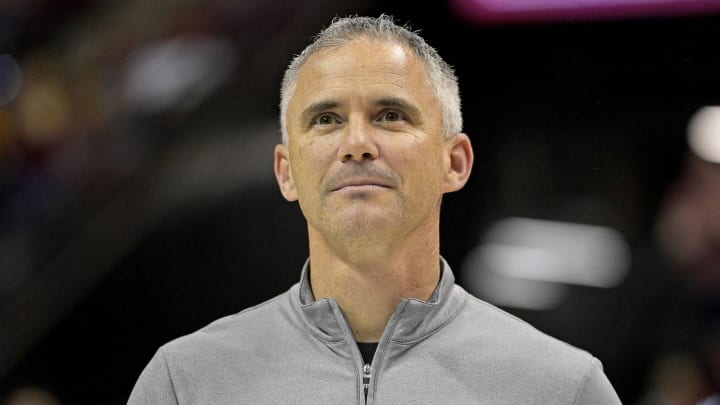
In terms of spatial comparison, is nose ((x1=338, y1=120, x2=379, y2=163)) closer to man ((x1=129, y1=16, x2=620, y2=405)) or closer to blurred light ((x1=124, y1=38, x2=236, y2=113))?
man ((x1=129, y1=16, x2=620, y2=405))

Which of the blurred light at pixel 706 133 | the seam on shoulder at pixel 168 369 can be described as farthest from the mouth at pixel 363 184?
the blurred light at pixel 706 133

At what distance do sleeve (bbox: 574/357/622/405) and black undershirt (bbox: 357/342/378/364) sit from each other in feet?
1.38

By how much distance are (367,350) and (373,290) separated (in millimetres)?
126

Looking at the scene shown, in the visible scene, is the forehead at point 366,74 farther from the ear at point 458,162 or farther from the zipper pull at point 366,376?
the zipper pull at point 366,376

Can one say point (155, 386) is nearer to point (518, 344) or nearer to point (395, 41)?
point (518, 344)

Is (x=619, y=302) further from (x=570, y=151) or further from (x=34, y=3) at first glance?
(x=34, y=3)

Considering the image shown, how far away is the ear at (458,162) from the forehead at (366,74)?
0.39 feet

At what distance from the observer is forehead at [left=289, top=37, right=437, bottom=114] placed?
6.13 feet

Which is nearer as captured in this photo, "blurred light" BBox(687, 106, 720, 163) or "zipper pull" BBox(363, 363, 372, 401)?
"zipper pull" BBox(363, 363, 372, 401)

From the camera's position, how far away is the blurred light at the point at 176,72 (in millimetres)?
2611

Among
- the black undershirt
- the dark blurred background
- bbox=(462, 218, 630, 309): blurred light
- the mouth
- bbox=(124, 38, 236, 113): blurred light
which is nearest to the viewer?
the mouth

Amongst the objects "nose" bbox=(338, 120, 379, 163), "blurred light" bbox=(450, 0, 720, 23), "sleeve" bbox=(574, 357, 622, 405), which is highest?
"blurred light" bbox=(450, 0, 720, 23)

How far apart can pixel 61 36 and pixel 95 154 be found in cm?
38

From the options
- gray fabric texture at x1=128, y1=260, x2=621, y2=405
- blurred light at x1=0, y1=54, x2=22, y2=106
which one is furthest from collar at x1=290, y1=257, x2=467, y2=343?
blurred light at x1=0, y1=54, x2=22, y2=106
